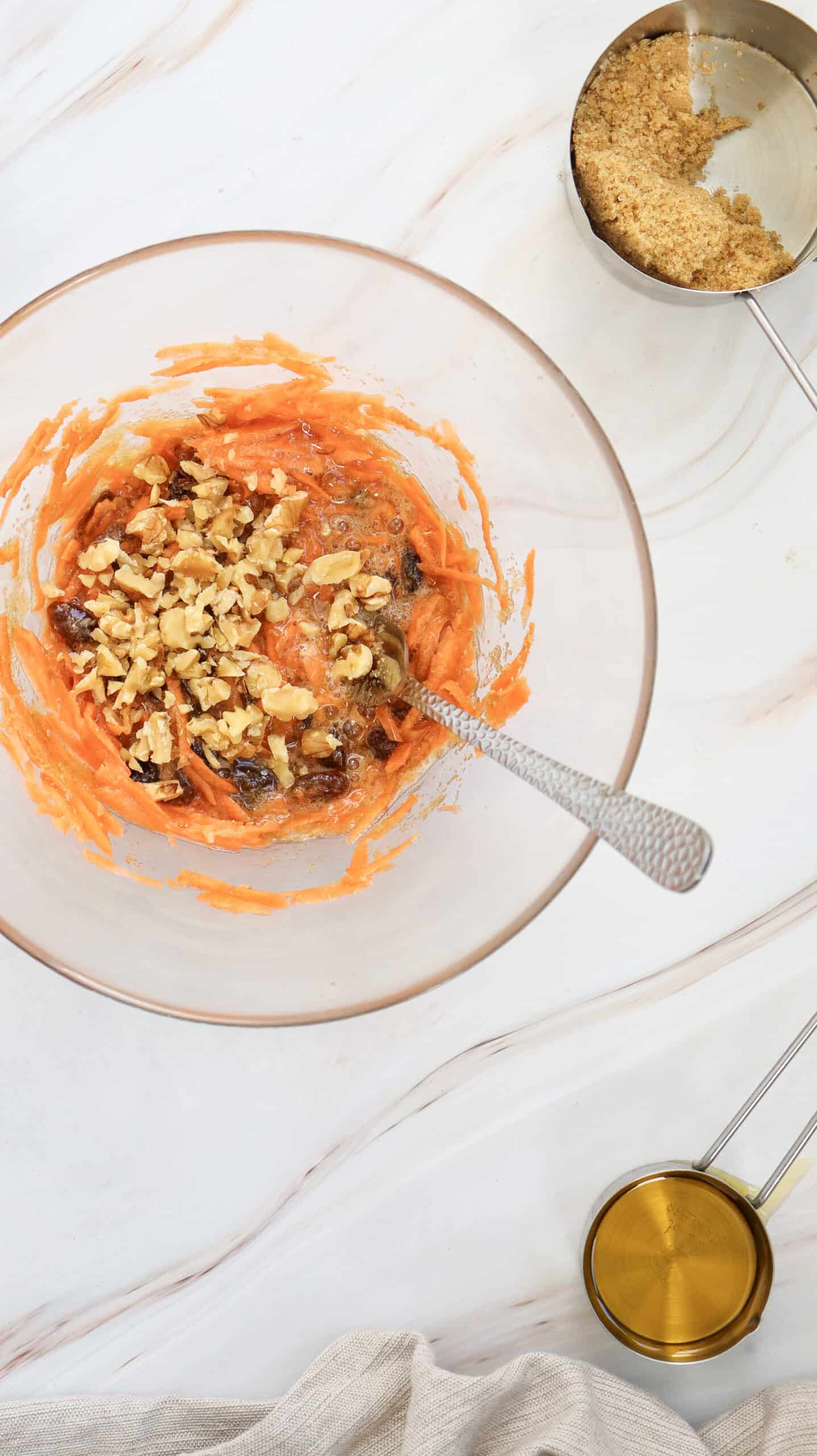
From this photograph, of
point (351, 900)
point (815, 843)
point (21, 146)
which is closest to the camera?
point (351, 900)

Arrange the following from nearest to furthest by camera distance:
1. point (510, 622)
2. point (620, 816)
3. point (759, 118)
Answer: point (620, 816)
point (510, 622)
point (759, 118)

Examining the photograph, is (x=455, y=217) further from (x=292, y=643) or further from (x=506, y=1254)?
(x=506, y=1254)

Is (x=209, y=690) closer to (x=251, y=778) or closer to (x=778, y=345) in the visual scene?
(x=251, y=778)

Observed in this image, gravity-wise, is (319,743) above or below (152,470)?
below

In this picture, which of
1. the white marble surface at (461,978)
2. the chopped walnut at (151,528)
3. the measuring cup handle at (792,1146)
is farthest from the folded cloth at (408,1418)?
the chopped walnut at (151,528)

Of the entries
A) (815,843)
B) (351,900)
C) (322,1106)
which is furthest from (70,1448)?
(815,843)

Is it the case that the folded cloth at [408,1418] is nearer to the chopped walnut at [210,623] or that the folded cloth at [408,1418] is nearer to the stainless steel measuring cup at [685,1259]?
the stainless steel measuring cup at [685,1259]

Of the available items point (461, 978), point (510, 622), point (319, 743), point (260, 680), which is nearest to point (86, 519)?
point (260, 680)
